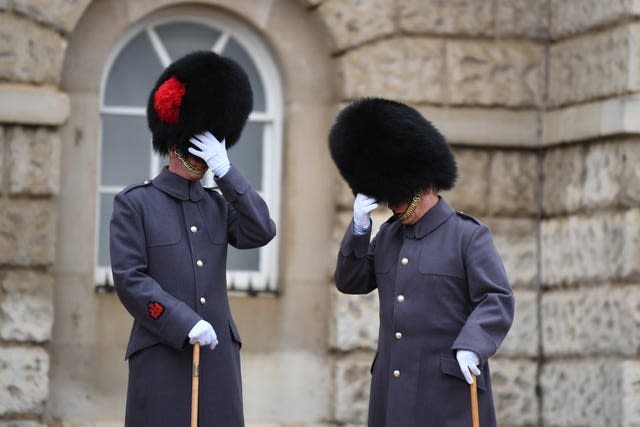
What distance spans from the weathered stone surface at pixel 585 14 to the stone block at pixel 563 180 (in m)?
0.62

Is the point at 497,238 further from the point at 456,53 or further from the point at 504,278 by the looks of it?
the point at 504,278

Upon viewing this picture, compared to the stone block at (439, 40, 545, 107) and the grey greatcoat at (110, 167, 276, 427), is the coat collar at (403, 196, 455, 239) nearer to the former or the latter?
the grey greatcoat at (110, 167, 276, 427)

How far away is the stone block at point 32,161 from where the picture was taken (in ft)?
24.3

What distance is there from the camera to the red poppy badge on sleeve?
17.9 feet

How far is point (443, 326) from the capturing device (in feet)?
18.1

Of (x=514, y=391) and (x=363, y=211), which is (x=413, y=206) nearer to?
(x=363, y=211)

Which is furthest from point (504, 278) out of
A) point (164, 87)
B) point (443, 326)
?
point (164, 87)

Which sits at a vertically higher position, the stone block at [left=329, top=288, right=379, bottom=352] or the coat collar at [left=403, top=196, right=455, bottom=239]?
the coat collar at [left=403, top=196, right=455, bottom=239]

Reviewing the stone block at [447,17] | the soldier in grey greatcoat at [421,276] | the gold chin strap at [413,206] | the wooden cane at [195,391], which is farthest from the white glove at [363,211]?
the stone block at [447,17]

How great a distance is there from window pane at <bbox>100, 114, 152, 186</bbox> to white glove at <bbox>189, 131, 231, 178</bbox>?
93.3 inches

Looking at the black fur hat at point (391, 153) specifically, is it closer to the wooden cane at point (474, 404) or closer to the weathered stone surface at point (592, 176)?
the wooden cane at point (474, 404)

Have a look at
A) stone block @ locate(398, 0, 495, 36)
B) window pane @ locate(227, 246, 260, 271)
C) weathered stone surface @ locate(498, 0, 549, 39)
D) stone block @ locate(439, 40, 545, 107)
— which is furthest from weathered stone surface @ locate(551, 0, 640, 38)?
window pane @ locate(227, 246, 260, 271)

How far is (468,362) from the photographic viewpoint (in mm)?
5375

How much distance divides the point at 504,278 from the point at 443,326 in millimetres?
276
